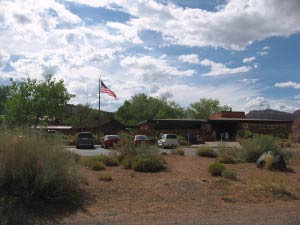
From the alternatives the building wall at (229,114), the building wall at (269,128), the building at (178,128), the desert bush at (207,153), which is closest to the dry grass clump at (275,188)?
the desert bush at (207,153)

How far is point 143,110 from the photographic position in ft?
312

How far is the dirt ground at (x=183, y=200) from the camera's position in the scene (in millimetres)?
9531

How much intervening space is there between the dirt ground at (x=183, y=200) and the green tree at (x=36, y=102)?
121 ft

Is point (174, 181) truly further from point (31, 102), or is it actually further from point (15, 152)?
point (31, 102)

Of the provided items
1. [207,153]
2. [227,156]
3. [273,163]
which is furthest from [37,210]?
[207,153]

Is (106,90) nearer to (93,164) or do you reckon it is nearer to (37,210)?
(93,164)

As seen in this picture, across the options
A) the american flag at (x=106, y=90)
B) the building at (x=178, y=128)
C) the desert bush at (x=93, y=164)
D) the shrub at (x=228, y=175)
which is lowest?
the shrub at (x=228, y=175)

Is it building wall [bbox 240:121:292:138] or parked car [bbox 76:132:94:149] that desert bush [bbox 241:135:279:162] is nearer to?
parked car [bbox 76:132:94:149]

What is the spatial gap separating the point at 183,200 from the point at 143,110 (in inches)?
3275

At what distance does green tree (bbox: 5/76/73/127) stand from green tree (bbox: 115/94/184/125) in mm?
39062

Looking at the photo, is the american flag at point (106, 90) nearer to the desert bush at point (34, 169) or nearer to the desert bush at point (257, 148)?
the desert bush at point (257, 148)

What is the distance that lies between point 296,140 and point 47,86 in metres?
32.5

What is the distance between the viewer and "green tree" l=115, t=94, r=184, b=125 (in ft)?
305

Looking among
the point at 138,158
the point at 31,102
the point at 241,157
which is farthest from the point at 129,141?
the point at 31,102
